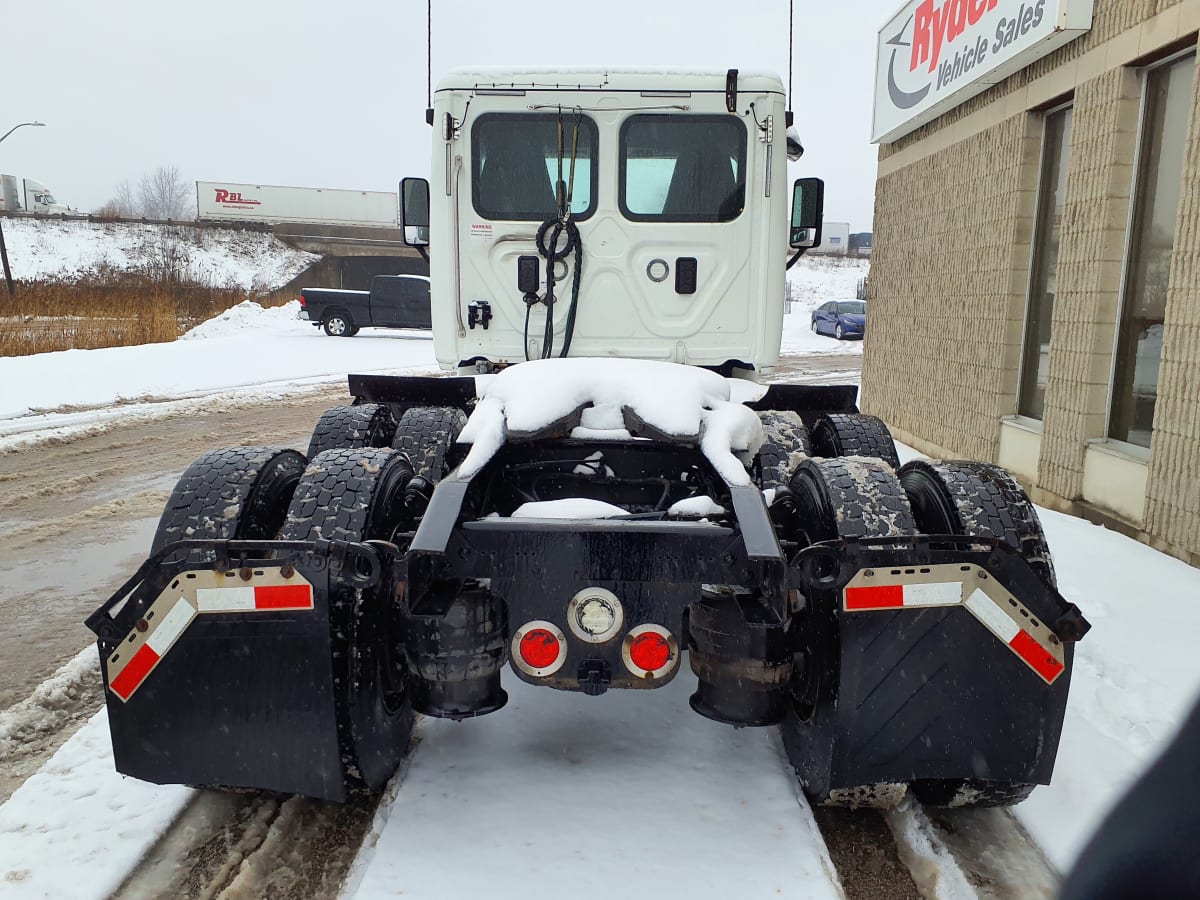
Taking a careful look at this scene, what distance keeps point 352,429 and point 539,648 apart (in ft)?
7.11

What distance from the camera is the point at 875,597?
7.84 feet

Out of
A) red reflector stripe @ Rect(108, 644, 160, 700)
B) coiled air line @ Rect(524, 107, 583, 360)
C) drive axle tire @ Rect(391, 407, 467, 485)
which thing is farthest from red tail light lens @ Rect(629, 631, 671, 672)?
coiled air line @ Rect(524, 107, 583, 360)

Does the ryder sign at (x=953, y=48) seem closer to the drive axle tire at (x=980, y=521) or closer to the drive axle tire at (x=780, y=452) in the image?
the drive axle tire at (x=780, y=452)

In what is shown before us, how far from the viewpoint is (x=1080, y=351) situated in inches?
274

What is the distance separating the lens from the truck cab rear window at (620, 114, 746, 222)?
198 inches

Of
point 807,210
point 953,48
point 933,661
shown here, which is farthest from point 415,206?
point 953,48

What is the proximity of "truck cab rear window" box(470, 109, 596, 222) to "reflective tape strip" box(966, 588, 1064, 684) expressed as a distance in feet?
11.3

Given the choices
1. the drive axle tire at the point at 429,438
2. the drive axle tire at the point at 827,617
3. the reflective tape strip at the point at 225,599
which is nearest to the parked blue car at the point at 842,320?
the drive axle tire at the point at 429,438

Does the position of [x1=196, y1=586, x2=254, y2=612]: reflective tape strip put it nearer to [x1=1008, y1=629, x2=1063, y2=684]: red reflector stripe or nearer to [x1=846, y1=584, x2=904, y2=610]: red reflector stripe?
[x1=846, y1=584, x2=904, y2=610]: red reflector stripe

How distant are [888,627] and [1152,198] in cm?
571

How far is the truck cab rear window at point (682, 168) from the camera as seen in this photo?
502cm

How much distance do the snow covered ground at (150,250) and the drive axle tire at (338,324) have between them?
25.9 metres

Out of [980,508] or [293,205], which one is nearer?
[980,508]

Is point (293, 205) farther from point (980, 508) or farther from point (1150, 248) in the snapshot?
point (980, 508)
